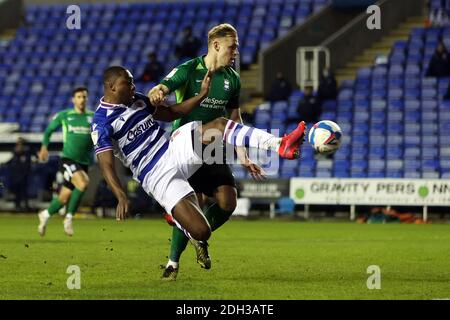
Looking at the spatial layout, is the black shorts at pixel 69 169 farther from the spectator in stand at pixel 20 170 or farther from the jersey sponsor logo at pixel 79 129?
the spectator in stand at pixel 20 170

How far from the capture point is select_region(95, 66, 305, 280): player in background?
9.72 m

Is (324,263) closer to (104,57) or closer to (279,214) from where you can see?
(279,214)

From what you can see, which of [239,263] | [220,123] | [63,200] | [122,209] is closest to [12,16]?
[63,200]

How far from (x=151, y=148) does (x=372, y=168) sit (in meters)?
16.7

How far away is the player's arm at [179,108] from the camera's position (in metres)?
9.89

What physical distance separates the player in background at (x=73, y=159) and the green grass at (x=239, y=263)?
486mm

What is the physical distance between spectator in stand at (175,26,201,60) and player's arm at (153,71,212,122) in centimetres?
2043

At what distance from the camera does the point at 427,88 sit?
27.7 metres

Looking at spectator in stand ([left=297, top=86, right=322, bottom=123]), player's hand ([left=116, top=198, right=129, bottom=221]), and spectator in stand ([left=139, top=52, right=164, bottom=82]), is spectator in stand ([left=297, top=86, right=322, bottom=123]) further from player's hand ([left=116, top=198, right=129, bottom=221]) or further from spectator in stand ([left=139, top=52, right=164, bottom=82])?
player's hand ([left=116, top=198, right=129, bottom=221])

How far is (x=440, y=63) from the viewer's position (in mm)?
27578

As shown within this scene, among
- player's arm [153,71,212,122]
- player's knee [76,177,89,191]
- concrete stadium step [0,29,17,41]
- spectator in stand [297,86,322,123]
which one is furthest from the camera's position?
concrete stadium step [0,29,17,41]

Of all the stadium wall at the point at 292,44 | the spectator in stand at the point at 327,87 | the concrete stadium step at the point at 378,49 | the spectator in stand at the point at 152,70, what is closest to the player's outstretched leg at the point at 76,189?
the spectator in stand at the point at 327,87

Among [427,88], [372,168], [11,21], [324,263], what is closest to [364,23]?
[427,88]

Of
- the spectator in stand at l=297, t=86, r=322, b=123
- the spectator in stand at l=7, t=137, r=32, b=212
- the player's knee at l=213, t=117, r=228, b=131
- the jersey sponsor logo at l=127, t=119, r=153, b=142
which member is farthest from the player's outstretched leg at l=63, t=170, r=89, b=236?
the spectator in stand at l=297, t=86, r=322, b=123
